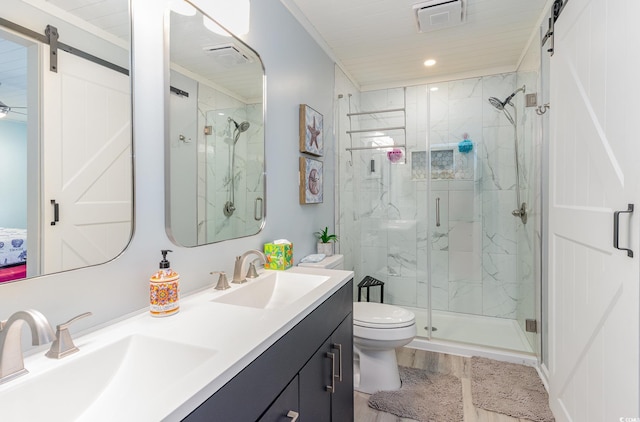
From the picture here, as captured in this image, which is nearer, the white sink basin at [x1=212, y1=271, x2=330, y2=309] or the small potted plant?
the white sink basin at [x1=212, y1=271, x2=330, y2=309]

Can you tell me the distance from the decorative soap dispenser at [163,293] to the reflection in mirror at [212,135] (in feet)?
0.62

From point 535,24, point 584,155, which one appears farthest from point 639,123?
point 535,24

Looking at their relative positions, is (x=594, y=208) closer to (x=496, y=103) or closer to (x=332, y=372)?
(x=332, y=372)

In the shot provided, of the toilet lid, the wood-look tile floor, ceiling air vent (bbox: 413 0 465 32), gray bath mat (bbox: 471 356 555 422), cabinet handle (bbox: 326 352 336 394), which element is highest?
ceiling air vent (bbox: 413 0 465 32)

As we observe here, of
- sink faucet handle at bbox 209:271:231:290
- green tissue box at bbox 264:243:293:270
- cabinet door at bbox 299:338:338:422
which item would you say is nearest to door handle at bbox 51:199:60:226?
sink faucet handle at bbox 209:271:231:290

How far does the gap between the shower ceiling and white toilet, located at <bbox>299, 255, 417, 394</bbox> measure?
62.9 inches

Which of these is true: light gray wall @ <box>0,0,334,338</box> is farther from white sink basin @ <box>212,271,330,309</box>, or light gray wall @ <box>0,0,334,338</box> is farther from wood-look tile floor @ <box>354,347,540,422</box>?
wood-look tile floor @ <box>354,347,540,422</box>

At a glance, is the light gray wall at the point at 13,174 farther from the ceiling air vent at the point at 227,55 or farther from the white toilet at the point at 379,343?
the white toilet at the point at 379,343

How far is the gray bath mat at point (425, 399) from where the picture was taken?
5.93 feet

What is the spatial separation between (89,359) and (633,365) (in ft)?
5.02

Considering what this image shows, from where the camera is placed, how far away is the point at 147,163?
104 centimetres

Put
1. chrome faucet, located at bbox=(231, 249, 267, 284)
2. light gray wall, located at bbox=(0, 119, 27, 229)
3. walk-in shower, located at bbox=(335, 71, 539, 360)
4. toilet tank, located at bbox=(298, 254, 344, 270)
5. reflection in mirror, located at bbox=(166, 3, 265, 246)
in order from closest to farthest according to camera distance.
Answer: light gray wall, located at bbox=(0, 119, 27, 229), reflection in mirror, located at bbox=(166, 3, 265, 246), chrome faucet, located at bbox=(231, 249, 267, 284), toilet tank, located at bbox=(298, 254, 344, 270), walk-in shower, located at bbox=(335, 71, 539, 360)

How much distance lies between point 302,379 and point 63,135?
957mm

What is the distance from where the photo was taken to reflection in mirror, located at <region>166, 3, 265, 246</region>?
45.7 inches
